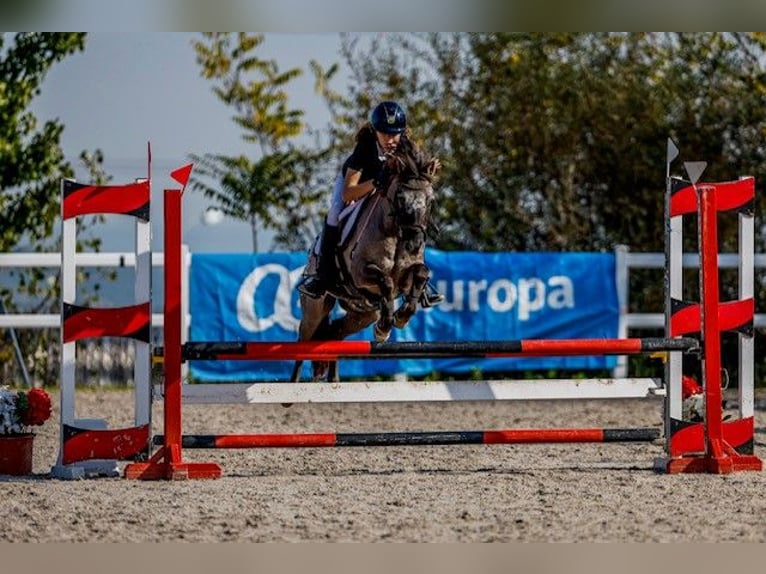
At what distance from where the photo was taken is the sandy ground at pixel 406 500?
4289 mm

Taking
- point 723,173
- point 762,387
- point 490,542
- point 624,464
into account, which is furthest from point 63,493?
point 723,173

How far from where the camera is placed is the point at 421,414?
8.84 m

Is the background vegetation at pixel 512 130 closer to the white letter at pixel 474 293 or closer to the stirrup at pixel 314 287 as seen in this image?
the white letter at pixel 474 293

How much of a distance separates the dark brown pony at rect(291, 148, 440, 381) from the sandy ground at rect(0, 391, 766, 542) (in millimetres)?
739

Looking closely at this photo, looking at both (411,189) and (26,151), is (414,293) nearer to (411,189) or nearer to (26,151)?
(411,189)

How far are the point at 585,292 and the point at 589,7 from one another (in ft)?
16.2

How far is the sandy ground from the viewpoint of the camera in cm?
429

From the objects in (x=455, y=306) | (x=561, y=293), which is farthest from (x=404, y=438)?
(x=561, y=293)

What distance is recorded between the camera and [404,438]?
5578 mm

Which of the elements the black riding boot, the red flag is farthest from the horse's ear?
the red flag

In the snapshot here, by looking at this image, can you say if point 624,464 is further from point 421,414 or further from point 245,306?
point 245,306

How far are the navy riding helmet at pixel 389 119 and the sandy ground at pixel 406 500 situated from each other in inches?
56.2

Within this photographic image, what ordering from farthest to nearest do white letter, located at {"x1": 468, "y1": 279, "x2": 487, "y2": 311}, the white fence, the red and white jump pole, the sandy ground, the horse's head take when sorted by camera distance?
white letter, located at {"x1": 468, "y1": 279, "x2": 487, "y2": 311} → the white fence → the red and white jump pole → the horse's head → the sandy ground

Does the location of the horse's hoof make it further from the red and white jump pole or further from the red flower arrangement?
the red flower arrangement
